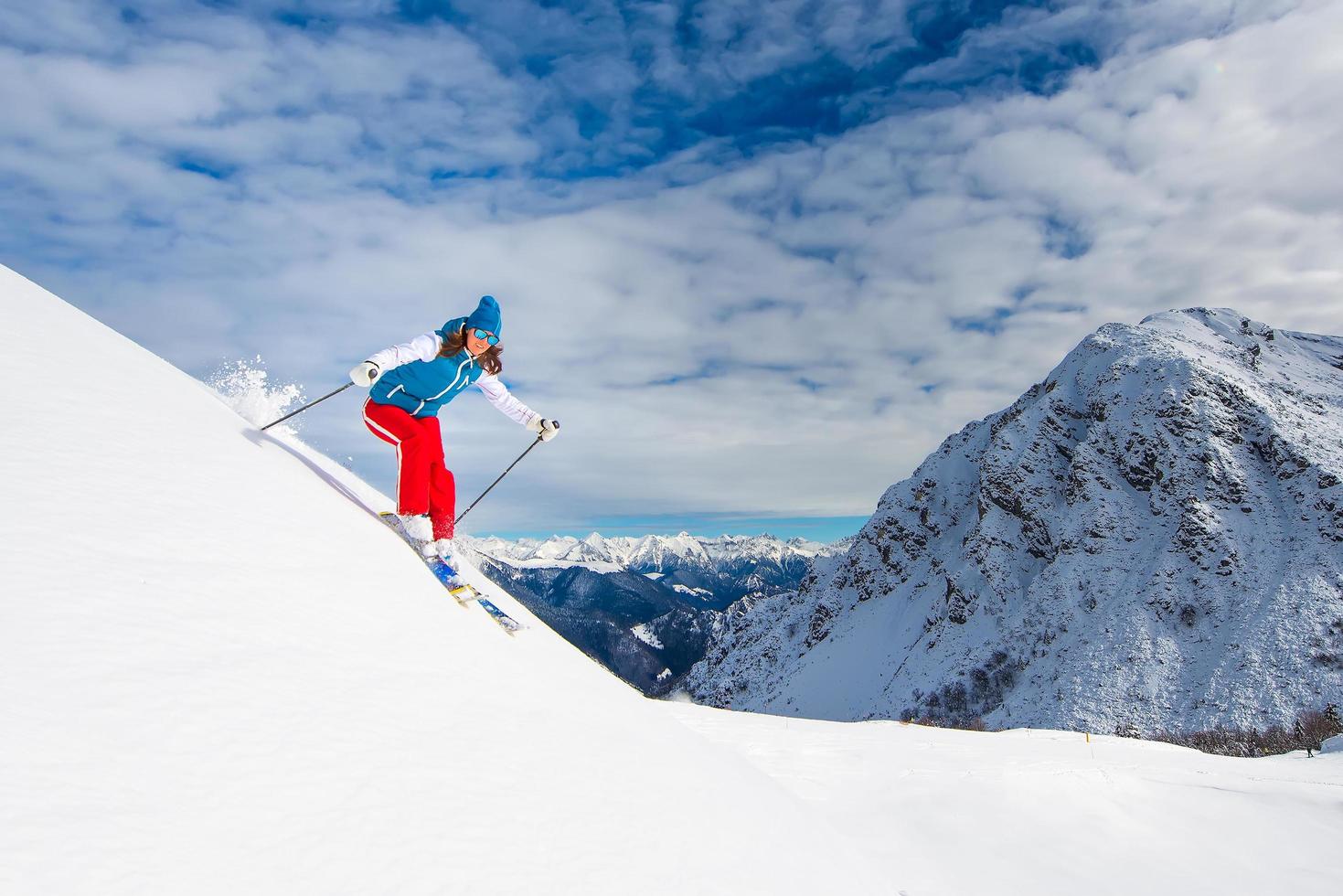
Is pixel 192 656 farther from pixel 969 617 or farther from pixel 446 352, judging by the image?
pixel 969 617

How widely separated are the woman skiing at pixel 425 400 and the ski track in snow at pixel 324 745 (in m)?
0.72

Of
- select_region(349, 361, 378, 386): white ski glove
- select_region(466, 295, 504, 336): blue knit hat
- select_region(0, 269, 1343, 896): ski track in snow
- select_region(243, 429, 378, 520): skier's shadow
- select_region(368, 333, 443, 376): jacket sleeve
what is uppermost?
select_region(466, 295, 504, 336): blue knit hat

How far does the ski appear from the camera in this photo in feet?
15.7

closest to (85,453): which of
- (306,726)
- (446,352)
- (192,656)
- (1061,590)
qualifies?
(192,656)

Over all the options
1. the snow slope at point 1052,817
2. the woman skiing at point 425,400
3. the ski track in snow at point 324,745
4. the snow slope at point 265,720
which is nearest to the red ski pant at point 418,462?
the woman skiing at point 425,400

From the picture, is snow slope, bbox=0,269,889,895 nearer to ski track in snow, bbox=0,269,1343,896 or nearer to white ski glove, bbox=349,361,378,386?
ski track in snow, bbox=0,269,1343,896

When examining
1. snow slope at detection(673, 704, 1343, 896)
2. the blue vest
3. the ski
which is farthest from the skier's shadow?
snow slope at detection(673, 704, 1343, 896)

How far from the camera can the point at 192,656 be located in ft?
6.49

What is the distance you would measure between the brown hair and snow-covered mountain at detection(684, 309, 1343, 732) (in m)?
81.4

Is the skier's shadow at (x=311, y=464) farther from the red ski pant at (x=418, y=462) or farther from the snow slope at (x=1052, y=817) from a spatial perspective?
the snow slope at (x=1052, y=817)

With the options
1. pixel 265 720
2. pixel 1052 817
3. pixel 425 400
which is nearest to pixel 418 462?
pixel 425 400

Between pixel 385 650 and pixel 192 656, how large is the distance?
89cm

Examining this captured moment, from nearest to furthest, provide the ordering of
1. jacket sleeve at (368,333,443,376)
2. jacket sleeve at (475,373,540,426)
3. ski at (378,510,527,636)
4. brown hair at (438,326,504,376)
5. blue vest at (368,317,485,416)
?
ski at (378,510,527,636)
jacket sleeve at (368,333,443,376)
blue vest at (368,317,485,416)
brown hair at (438,326,504,376)
jacket sleeve at (475,373,540,426)

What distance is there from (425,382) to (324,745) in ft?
15.8
